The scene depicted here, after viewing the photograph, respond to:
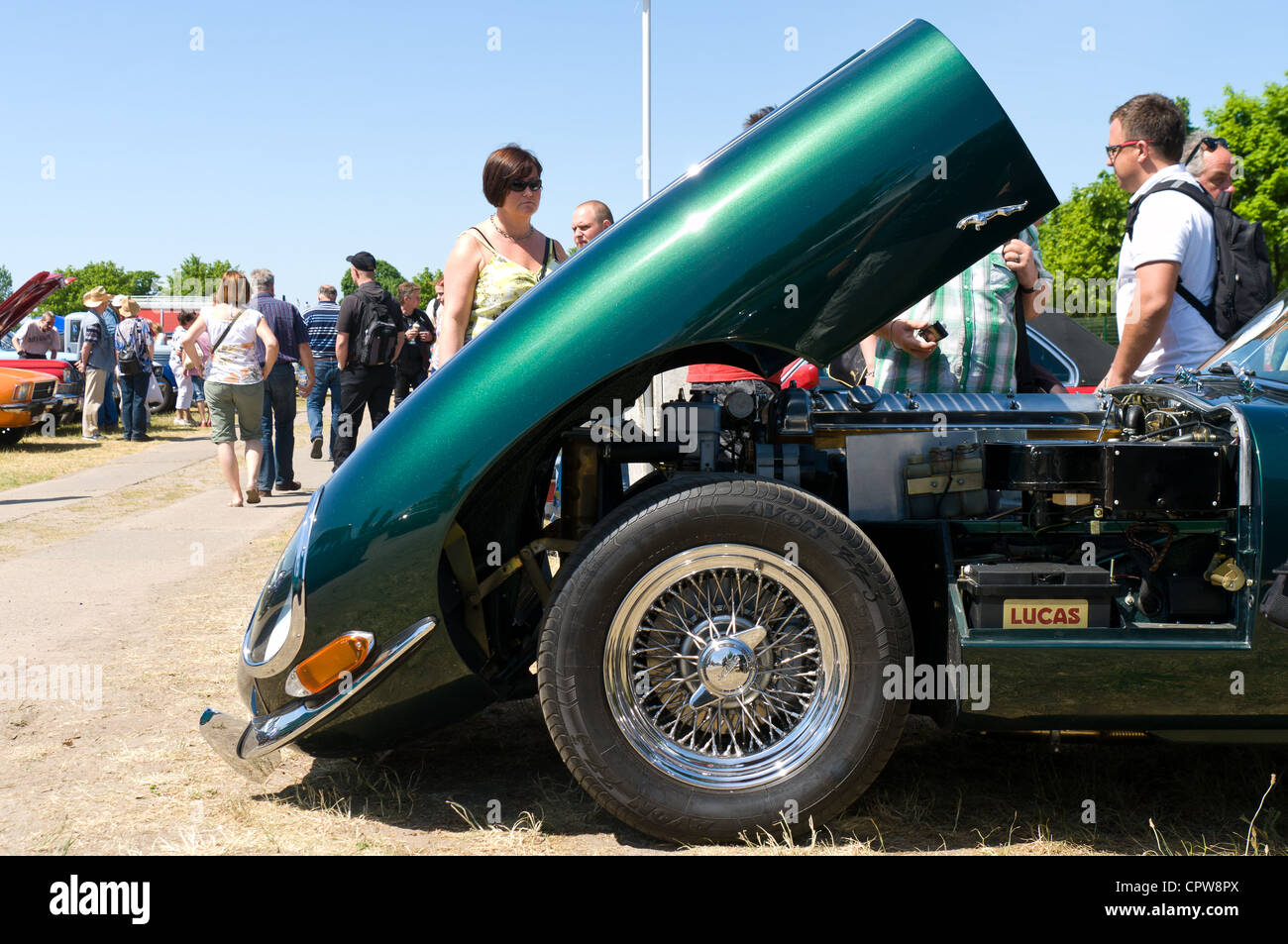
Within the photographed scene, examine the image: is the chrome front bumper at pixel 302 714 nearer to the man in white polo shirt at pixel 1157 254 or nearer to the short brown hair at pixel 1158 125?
the man in white polo shirt at pixel 1157 254

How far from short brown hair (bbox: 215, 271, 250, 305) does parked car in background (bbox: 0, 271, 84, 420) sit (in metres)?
6.67

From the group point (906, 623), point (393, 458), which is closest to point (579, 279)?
point (393, 458)

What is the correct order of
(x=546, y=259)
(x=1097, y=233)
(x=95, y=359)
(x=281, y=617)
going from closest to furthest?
(x=281, y=617), (x=546, y=259), (x=95, y=359), (x=1097, y=233)

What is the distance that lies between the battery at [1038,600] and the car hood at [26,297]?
1458cm

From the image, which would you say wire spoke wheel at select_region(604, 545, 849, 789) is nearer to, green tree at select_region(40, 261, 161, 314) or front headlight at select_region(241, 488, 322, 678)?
front headlight at select_region(241, 488, 322, 678)

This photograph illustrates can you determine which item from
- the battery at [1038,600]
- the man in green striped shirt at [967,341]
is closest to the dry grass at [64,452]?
the man in green striped shirt at [967,341]

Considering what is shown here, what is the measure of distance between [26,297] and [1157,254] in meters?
14.8

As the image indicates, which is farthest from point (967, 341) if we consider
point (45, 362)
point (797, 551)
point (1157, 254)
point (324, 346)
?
point (45, 362)

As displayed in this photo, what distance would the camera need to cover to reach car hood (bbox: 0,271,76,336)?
46.4 feet

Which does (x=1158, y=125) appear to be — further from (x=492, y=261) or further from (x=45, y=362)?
(x=45, y=362)

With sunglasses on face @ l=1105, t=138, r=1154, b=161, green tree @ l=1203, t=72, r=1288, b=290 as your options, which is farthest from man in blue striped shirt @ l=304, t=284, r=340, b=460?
green tree @ l=1203, t=72, r=1288, b=290

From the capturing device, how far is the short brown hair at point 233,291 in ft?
29.8

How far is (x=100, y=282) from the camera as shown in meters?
104
